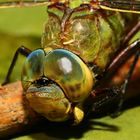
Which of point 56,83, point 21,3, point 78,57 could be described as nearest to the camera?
point 56,83

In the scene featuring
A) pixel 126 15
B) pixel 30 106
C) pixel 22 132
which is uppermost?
pixel 126 15

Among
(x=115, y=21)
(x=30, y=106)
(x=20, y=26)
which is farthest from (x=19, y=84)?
(x=20, y=26)

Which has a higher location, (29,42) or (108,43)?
(108,43)

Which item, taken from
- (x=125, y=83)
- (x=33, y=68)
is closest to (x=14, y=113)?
(x=33, y=68)

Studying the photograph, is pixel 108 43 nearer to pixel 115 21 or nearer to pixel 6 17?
pixel 115 21

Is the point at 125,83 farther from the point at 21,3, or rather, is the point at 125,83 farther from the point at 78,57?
the point at 21,3

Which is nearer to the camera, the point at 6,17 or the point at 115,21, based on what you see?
the point at 115,21

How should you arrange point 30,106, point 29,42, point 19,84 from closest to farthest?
point 30,106
point 19,84
point 29,42

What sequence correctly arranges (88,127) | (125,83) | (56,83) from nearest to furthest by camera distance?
1. (56,83)
2. (88,127)
3. (125,83)

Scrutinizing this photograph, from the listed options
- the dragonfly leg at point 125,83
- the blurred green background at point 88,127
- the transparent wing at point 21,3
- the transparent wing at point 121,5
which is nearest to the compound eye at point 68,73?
the blurred green background at point 88,127
